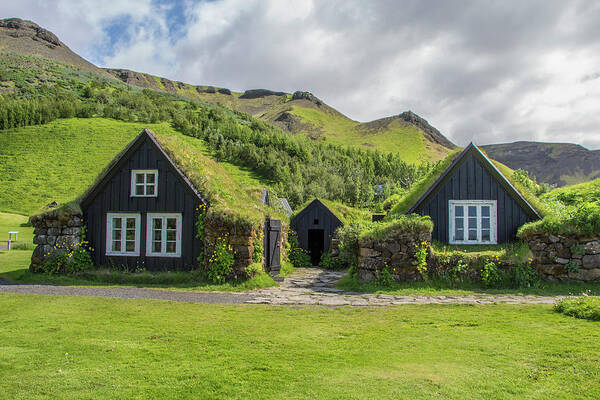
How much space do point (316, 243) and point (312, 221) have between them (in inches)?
94.6

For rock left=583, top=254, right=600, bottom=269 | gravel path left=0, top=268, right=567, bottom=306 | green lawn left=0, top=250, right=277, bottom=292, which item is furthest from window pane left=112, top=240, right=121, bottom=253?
rock left=583, top=254, right=600, bottom=269

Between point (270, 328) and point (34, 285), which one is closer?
point (270, 328)

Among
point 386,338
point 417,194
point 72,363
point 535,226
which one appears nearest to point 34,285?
point 72,363

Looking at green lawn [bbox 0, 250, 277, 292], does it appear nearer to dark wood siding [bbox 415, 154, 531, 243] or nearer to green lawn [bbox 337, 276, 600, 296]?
green lawn [bbox 337, 276, 600, 296]

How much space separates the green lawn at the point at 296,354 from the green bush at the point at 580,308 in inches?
15.4

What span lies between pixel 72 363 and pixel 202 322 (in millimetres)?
3168

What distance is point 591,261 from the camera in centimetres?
1352

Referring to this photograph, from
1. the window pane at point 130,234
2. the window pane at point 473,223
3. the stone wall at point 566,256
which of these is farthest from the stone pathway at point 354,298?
the window pane at point 130,234

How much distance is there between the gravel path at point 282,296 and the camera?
11.9 m

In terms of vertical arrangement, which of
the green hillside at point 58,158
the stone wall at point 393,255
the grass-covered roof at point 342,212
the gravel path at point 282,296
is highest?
Answer: the green hillside at point 58,158

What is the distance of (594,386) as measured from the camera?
5.32 metres

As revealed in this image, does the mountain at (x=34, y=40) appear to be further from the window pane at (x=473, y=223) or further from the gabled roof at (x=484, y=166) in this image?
the window pane at (x=473, y=223)

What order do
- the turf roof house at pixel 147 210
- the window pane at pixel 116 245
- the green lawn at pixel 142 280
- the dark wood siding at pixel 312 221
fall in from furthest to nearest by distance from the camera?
1. the dark wood siding at pixel 312 221
2. the window pane at pixel 116 245
3. the turf roof house at pixel 147 210
4. the green lawn at pixel 142 280

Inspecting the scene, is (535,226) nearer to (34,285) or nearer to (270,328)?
(270,328)
